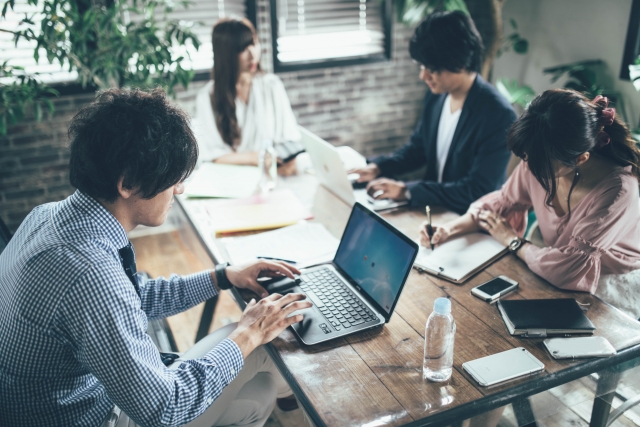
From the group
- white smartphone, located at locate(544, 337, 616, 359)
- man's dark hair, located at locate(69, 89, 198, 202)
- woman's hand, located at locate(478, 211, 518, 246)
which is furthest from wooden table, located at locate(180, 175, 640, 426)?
man's dark hair, located at locate(69, 89, 198, 202)

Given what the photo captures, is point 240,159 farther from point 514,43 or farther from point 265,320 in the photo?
point 514,43

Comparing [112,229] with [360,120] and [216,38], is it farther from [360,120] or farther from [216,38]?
[360,120]

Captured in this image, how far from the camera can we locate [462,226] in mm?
1836

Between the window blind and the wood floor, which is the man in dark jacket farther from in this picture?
the window blind

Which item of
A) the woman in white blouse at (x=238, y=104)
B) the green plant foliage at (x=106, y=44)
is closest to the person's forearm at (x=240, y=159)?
the woman in white blouse at (x=238, y=104)

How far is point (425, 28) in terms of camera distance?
2170 mm

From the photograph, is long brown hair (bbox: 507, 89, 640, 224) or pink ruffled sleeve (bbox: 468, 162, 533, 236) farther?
pink ruffled sleeve (bbox: 468, 162, 533, 236)

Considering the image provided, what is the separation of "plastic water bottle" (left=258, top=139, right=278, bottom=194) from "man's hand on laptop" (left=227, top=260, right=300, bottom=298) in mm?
741

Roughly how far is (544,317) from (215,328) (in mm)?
1710

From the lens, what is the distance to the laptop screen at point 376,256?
1368 mm

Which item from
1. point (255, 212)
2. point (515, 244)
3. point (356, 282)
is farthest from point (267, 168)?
point (515, 244)

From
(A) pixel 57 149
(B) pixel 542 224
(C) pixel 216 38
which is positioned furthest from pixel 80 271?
(A) pixel 57 149

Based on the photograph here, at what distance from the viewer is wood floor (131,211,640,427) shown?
1283 millimetres

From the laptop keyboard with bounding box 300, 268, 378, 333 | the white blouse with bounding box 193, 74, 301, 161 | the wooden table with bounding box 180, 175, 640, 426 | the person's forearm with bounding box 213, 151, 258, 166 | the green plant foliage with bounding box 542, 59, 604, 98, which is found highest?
the green plant foliage with bounding box 542, 59, 604, 98
